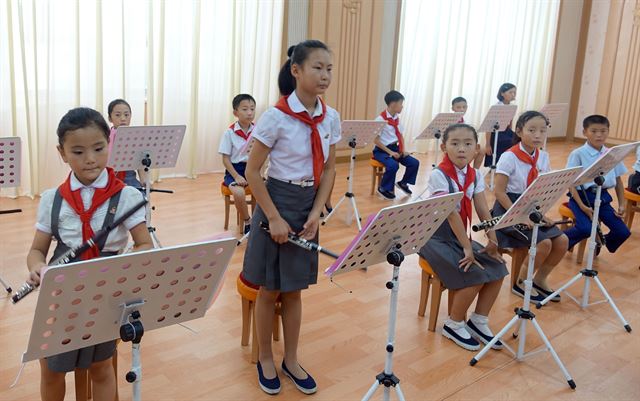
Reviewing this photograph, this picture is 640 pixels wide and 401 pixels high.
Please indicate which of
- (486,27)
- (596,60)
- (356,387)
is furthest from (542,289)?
(596,60)

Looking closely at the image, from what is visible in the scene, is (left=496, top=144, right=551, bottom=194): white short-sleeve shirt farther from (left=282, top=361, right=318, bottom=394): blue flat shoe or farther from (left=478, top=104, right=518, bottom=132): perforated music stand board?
(left=478, top=104, right=518, bottom=132): perforated music stand board

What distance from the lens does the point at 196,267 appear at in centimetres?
153

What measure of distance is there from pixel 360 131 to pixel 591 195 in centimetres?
178

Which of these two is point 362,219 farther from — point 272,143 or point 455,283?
point 272,143

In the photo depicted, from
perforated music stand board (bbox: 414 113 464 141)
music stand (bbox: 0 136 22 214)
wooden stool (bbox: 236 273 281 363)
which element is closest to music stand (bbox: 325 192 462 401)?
wooden stool (bbox: 236 273 281 363)

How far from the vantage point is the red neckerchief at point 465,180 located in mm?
2863

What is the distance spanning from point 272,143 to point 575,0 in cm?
1019

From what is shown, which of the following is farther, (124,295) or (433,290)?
(433,290)

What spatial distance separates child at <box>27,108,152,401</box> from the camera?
177 cm

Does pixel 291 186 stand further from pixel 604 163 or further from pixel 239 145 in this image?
pixel 239 145

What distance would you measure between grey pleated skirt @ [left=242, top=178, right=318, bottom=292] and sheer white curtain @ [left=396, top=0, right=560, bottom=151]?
6.22m

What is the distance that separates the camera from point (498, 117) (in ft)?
19.8

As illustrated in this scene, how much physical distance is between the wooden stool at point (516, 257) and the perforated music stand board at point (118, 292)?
7.92 feet

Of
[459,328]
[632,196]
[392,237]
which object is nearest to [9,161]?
[392,237]
